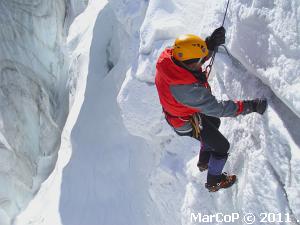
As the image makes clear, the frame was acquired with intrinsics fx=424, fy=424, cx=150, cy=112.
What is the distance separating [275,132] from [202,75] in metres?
0.63

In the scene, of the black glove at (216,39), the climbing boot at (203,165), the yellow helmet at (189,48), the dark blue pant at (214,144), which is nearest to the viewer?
the yellow helmet at (189,48)

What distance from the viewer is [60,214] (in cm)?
652

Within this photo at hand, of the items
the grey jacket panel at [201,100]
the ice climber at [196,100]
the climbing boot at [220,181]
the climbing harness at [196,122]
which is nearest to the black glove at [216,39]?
the ice climber at [196,100]

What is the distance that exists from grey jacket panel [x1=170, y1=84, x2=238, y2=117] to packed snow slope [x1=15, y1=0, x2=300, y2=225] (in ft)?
1.09

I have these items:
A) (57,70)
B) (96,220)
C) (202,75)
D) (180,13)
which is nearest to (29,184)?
(57,70)

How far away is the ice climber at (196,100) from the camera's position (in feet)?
9.02

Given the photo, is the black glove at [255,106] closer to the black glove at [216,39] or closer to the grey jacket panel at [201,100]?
the grey jacket panel at [201,100]

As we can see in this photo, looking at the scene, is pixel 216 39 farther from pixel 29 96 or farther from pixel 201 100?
pixel 29 96

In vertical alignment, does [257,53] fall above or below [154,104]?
above

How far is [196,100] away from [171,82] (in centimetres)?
20

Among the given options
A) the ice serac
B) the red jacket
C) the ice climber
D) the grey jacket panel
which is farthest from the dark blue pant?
the ice serac

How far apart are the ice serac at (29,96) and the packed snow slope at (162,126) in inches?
39.3

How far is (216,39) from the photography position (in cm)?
300

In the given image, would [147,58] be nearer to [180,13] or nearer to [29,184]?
[180,13]
